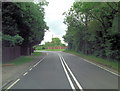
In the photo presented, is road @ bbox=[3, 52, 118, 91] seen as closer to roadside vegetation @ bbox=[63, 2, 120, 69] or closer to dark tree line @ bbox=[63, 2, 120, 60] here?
roadside vegetation @ bbox=[63, 2, 120, 69]

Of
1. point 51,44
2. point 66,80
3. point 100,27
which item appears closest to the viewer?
point 66,80

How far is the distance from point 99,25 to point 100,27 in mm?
564

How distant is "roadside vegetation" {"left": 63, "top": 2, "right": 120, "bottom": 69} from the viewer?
661 inches

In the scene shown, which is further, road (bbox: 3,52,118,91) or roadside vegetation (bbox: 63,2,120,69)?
roadside vegetation (bbox: 63,2,120,69)

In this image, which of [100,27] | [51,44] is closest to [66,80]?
[100,27]

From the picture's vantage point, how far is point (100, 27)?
24516 millimetres

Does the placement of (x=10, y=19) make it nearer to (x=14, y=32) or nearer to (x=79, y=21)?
(x=14, y=32)

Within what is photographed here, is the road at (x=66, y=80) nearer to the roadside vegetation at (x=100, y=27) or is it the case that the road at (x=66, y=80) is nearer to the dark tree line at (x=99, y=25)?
the roadside vegetation at (x=100, y=27)

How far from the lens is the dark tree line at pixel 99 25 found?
55.4 feet

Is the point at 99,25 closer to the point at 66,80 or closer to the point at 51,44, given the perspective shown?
the point at 66,80

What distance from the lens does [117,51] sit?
18.7 metres

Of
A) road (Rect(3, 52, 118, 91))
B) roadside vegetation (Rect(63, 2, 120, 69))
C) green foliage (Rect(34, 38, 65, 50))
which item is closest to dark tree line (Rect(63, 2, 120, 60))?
roadside vegetation (Rect(63, 2, 120, 69))

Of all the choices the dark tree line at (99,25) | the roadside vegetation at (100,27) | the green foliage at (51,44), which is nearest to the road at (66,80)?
the roadside vegetation at (100,27)

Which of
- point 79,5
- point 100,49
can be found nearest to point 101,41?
point 100,49
